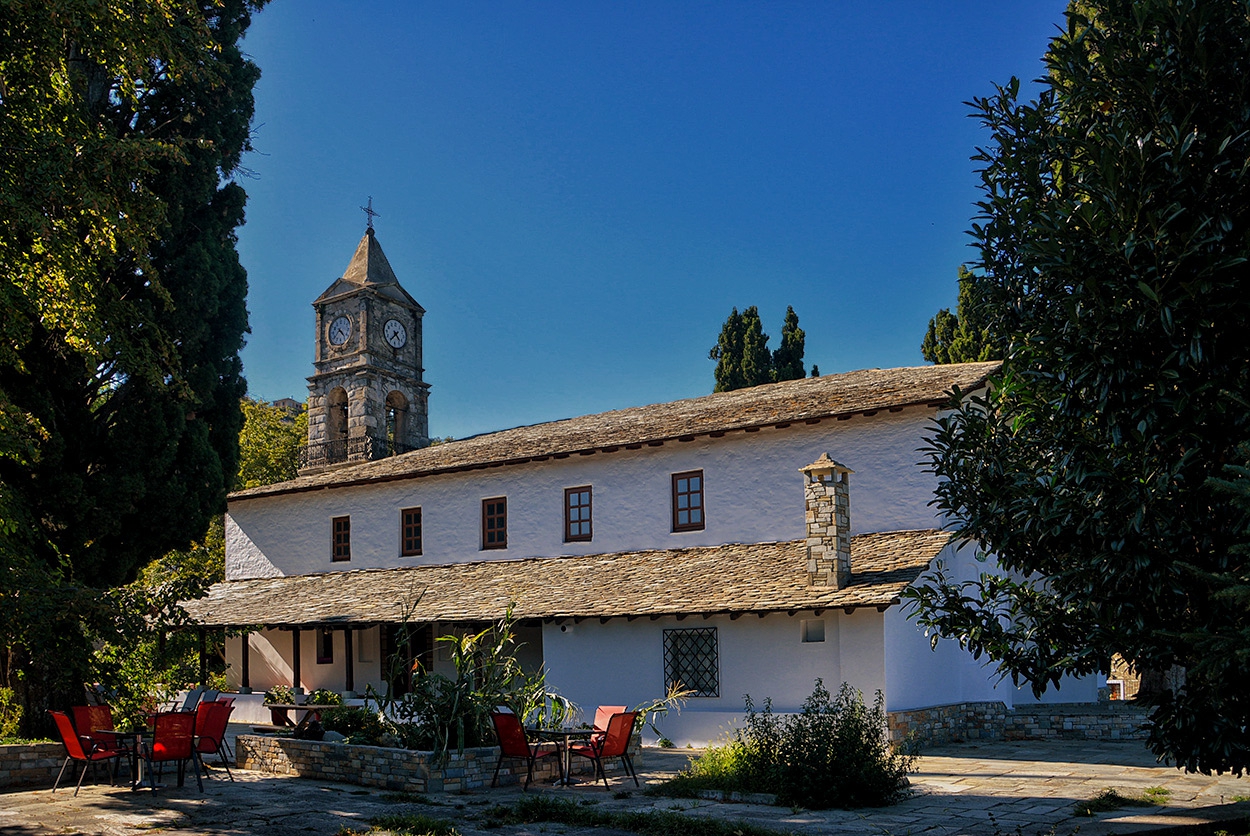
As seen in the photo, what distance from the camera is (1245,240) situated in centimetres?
586

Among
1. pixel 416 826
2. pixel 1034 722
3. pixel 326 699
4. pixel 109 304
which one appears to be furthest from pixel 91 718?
pixel 1034 722

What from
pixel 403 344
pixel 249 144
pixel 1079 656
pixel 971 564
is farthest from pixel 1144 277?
pixel 403 344

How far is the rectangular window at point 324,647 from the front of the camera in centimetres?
2470

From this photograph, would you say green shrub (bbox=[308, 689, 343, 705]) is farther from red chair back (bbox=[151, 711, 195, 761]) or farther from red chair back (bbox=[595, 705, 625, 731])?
red chair back (bbox=[595, 705, 625, 731])

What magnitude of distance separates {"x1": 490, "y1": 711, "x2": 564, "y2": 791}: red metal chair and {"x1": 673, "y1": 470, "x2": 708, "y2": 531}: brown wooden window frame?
351 inches

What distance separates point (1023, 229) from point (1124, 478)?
2.02 m

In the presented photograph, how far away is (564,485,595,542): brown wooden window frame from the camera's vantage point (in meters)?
21.7

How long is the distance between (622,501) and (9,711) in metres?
11.7

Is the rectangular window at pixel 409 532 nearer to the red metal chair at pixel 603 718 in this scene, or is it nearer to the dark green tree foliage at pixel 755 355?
the red metal chair at pixel 603 718

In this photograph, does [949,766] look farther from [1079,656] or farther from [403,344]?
[403,344]

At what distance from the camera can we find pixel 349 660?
925 inches

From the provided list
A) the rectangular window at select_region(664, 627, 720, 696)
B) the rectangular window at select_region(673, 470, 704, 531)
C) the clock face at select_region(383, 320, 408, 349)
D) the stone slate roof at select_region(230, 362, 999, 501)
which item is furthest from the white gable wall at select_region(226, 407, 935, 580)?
the clock face at select_region(383, 320, 408, 349)

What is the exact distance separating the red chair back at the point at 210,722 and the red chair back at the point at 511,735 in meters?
3.34

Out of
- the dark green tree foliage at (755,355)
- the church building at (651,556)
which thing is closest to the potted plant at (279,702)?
the church building at (651,556)
